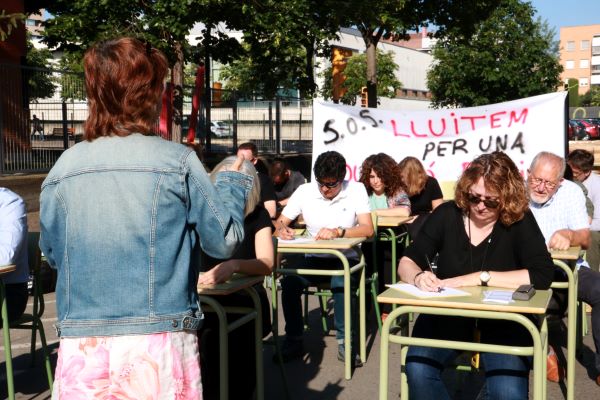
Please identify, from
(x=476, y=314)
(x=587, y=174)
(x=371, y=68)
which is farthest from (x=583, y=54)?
(x=476, y=314)

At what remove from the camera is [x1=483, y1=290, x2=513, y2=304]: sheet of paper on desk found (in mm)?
3470

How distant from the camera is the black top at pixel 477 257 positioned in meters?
3.84

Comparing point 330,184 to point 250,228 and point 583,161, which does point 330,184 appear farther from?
point 583,161

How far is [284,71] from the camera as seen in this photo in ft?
49.5

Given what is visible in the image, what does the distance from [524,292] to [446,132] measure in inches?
256

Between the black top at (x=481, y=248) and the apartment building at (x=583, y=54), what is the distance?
15327cm

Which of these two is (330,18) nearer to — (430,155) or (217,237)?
(430,155)

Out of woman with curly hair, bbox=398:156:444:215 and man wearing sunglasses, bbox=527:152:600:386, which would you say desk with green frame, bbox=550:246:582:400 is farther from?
woman with curly hair, bbox=398:156:444:215

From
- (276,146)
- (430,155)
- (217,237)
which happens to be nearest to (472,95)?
(276,146)

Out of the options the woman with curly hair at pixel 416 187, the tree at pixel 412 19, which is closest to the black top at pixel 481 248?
the woman with curly hair at pixel 416 187

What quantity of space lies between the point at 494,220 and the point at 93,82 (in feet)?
7.81

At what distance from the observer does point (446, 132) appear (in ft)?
32.4

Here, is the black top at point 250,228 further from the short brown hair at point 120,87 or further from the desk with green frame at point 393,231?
the desk with green frame at point 393,231

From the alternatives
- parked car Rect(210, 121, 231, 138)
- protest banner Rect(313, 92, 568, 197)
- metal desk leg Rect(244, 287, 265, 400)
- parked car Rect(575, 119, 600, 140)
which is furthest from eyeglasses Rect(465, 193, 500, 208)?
parked car Rect(575, 119, 600, 140)
